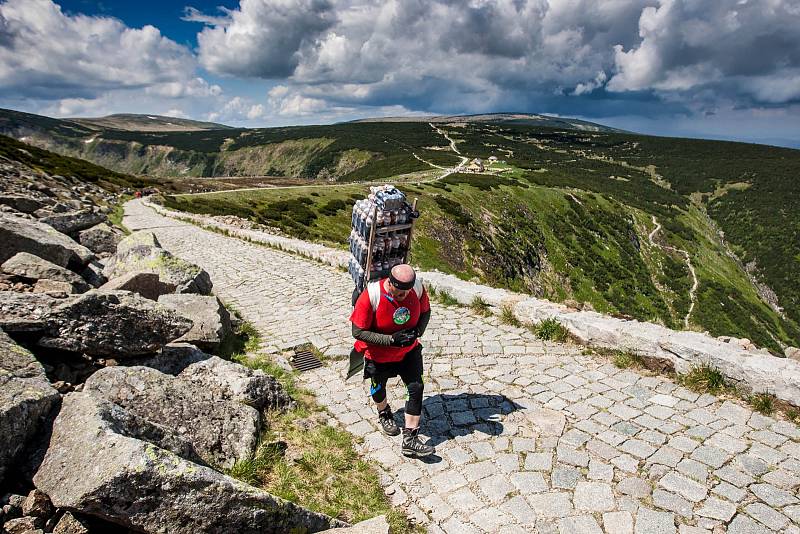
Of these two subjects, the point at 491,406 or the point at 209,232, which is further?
the point at 209,232

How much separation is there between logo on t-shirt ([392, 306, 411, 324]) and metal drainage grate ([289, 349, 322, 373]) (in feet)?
10.3

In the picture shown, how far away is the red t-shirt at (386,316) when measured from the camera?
15.3ft

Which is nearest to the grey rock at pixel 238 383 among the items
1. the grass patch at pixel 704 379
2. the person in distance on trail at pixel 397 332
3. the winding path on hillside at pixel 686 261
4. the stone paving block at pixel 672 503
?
the person in distance on trail at pixel 397 332

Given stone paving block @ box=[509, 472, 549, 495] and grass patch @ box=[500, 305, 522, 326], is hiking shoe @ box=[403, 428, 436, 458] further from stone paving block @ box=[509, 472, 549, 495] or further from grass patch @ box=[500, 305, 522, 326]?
grass patch @ box=[500, 305, 522, 326]

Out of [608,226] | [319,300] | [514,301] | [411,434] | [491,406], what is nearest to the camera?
[411,434]

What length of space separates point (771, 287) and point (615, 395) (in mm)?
97395

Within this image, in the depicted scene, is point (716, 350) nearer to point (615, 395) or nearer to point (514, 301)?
point (615, 395)

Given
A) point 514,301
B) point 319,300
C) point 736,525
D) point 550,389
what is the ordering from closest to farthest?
1. point 736,525
2. point 550,389
3. point 514,301
4. point 319,300

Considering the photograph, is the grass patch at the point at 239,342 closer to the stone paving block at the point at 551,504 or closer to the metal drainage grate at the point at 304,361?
the metal drainage grate at the point at 304,361

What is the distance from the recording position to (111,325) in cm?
475

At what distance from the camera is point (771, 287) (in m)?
79.2

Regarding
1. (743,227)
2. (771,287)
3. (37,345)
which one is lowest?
(771,287)

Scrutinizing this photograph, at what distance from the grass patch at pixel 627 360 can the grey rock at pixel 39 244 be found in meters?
9.71

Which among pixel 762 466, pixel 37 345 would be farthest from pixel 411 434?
pixel 37 345
